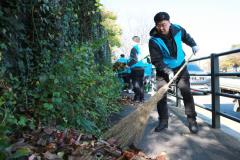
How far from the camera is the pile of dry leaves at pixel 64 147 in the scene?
10.2 ft

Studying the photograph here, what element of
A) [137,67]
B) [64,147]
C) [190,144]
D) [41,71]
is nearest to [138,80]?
[137,67]

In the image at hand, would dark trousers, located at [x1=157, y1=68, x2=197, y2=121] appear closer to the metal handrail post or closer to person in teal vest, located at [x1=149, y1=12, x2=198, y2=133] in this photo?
person in teal vest, located at [x1=149, y1=12, x2=198, y2=133]

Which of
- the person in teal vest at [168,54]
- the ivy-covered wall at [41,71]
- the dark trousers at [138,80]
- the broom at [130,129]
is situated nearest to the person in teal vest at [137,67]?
the dark trousers at [138,80]

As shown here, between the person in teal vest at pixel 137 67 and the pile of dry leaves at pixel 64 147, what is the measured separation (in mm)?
7278

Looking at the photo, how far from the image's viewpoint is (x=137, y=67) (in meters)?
11.5

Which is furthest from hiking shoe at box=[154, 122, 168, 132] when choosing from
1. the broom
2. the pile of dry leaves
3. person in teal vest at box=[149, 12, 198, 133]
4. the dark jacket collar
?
the pile of dry leaves

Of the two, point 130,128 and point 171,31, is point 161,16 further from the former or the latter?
point 130,128

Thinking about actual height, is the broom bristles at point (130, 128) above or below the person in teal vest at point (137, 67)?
below

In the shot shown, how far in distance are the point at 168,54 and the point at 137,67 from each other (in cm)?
551

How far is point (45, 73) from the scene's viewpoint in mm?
4762

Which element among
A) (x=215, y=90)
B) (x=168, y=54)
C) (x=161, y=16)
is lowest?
(x=215, y=90)

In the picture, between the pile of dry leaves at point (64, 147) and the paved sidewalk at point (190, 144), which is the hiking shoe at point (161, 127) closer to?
the paved sidewalk at point (190, 144)

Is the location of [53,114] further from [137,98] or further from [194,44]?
[137,98]

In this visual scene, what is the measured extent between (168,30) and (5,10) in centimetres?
264
